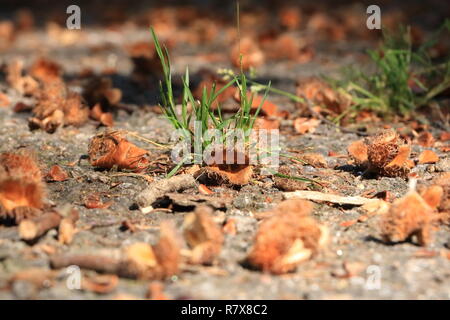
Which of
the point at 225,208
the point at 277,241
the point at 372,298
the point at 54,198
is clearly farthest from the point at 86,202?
the point at 372,298

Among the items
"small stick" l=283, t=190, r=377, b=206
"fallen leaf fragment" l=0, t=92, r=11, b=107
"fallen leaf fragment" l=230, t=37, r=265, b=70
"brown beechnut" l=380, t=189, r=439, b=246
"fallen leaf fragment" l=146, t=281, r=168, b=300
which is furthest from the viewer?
"fallen leaf fragment" l=230, t=37, r=265, b=70

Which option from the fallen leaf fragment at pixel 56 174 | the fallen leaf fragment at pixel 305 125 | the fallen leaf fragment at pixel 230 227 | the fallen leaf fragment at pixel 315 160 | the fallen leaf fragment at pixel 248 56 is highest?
the fallen leaf fragment at pixel 248 56

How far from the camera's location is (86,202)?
2150 millimetres

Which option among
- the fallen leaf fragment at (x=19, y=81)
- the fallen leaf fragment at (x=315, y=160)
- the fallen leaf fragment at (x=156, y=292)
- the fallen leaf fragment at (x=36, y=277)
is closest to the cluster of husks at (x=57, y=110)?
the fallen leaf fragment at (x=19, y=81)

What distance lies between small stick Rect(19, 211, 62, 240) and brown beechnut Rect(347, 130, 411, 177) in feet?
3.75

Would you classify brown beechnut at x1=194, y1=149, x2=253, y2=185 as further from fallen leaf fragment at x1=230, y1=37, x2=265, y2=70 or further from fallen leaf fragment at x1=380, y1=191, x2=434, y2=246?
fallen leaf fragment at x1=230, y1=37, x2=265, y2=70

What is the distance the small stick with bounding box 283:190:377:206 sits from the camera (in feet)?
7.14

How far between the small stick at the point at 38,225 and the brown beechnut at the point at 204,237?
0.41 metres

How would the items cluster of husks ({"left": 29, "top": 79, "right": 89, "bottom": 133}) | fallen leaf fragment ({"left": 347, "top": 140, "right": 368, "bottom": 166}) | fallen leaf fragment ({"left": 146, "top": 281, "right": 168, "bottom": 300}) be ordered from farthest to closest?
cluster of husks ({"left": 29, "top": 79, "right": 89, "bottom": 133}) → fallen leaf fragment ({"left": 347, "top": 140, "right": 368, "bottom": 166}) → fallen leaf fragment ({"left": 146, "top": 281, "right": 168, "bottom": 300})

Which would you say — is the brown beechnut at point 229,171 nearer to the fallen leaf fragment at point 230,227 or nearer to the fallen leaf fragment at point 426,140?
the fallen leaf fragment at point 230,227

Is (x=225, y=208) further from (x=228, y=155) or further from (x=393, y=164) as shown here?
(x=393, y=164)

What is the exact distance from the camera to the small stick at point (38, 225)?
1798 mm

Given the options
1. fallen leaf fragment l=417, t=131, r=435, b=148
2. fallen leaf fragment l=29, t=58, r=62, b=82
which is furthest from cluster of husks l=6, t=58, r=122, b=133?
fallen leaf fragment l=417, t=131, r=435, b=148

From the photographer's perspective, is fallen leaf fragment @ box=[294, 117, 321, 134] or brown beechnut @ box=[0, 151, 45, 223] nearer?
brown beechnut @ box=[0, 151, 45, 223]
